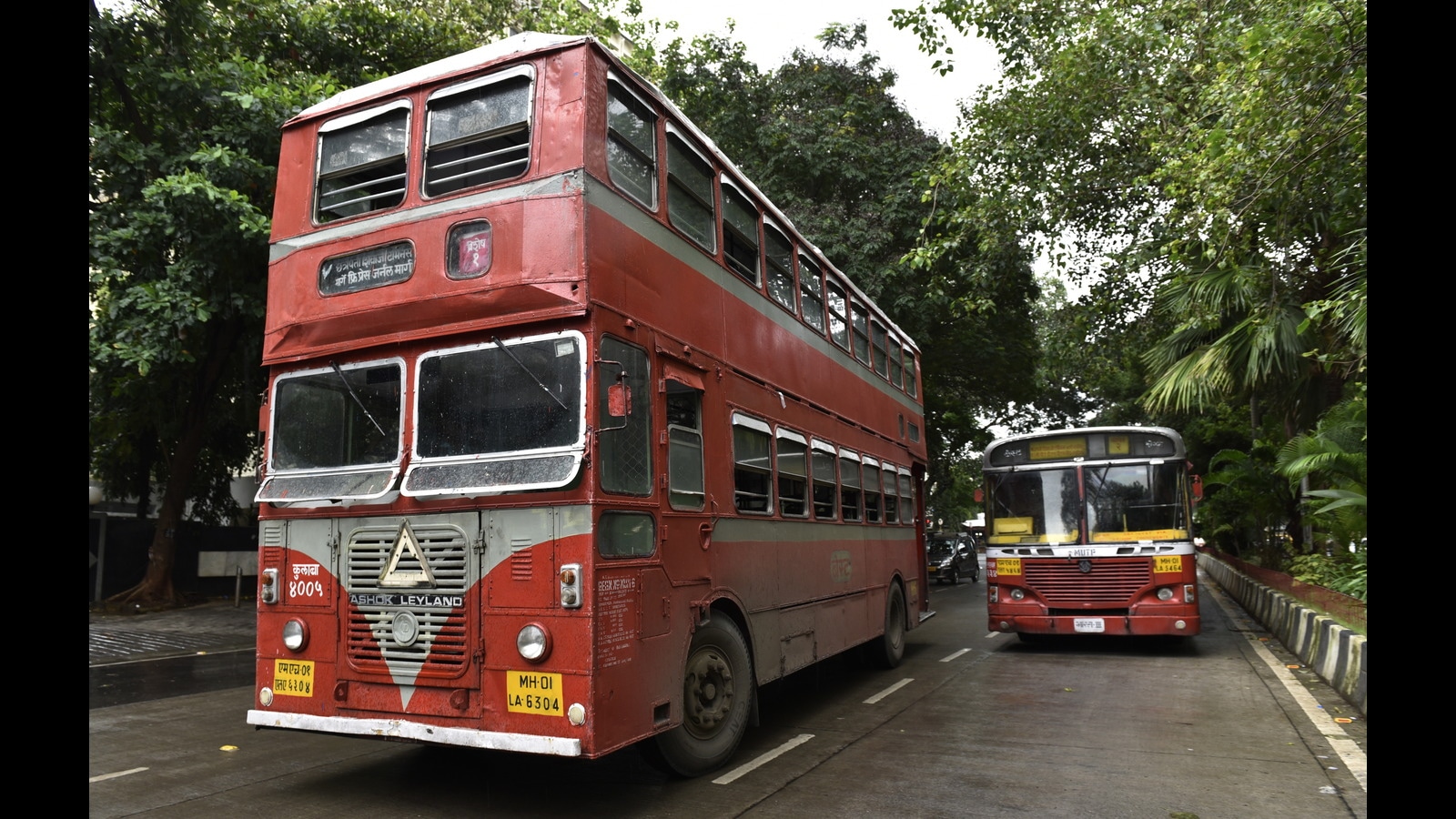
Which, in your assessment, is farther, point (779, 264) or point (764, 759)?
point (779, 264)

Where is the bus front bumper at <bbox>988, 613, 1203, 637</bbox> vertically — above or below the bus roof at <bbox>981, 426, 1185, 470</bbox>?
below

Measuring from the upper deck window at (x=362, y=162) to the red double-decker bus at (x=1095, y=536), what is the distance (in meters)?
9.07

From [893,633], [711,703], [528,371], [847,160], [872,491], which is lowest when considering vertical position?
[893,633]

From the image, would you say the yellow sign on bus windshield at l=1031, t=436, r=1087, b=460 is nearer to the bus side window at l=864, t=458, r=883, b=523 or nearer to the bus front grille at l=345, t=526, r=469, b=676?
the bus side window at l=864, t=458, r=883, b=523

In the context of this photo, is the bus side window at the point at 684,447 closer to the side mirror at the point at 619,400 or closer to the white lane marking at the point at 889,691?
the side mirror at the point at 619,400

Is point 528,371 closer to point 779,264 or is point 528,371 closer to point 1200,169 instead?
point 779,264

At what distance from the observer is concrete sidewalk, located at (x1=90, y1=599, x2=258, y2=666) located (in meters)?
12.6

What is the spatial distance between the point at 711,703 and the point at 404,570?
2.18 meters

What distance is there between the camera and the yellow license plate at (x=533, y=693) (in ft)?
16.3

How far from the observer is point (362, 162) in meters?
6.07

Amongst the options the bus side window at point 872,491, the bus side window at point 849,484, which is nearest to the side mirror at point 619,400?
the bus side window at point 849,484

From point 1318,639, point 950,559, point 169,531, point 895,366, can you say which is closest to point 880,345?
point 895,366

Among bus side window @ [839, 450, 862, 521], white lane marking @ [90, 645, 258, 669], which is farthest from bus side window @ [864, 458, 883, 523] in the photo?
white lane marking @ [90, 645, 258, 669]

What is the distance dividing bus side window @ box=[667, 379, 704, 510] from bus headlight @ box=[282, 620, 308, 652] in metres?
2.29
